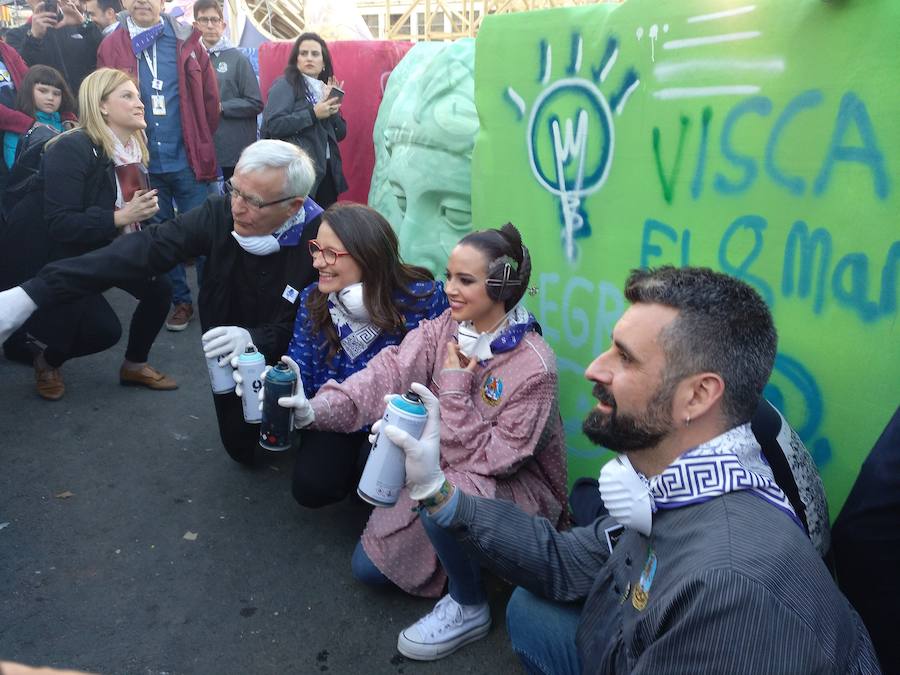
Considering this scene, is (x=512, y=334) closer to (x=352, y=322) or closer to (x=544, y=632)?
(x=352, y=322)

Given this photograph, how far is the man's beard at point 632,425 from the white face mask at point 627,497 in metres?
0.06

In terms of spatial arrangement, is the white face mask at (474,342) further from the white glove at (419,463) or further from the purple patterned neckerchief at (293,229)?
the purple patterned neckerchief at (293,229)

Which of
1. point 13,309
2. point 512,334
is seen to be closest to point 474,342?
Answer: point 512,334

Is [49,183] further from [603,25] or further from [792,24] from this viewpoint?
[792,24]

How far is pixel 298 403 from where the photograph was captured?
2.42 meters

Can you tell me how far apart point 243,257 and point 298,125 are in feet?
7.90

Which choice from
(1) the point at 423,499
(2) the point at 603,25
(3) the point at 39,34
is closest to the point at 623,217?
(2) the point at 603,25

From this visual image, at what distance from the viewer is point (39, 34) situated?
20.1 ft

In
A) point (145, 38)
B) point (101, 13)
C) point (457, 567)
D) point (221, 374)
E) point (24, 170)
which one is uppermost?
point (101, 13)

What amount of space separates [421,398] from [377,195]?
3063 mm

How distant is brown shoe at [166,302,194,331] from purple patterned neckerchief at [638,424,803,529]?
4482 mm

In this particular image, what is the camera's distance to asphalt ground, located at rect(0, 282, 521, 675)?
2402mm

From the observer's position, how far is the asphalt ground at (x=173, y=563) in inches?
94.6

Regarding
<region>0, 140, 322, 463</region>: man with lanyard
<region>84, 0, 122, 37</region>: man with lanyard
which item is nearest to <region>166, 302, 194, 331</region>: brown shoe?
<region>0, 140, 322, 463</region>: man with lanyard
